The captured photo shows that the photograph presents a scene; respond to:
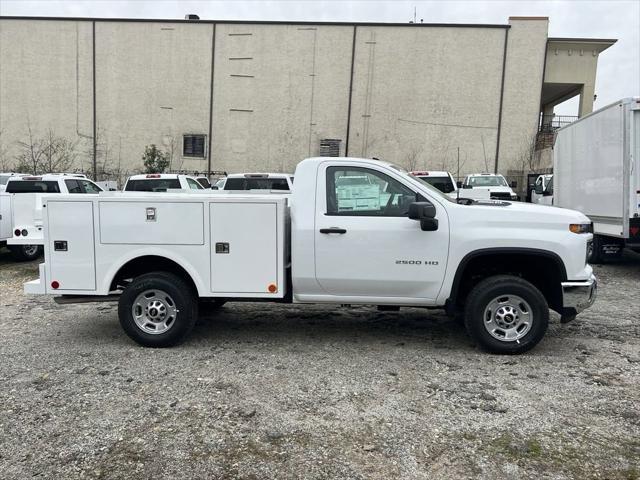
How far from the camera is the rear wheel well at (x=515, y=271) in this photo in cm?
518

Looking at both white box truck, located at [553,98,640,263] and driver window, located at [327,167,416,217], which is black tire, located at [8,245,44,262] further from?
white box truck, located at [553,98,640,263]

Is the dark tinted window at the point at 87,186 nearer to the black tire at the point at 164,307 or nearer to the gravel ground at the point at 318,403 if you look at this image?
the gravel ground at the point at 318,403

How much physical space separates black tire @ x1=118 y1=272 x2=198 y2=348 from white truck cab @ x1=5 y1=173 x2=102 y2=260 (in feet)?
14.6

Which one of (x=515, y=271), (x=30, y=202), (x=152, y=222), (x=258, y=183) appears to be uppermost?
(x=258, y=183)

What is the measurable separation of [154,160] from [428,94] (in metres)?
15.9

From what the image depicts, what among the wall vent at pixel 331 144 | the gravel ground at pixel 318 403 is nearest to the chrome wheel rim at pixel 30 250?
the gravel ground at pixel 318 403

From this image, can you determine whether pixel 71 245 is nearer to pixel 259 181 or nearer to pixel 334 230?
pixel 334 230

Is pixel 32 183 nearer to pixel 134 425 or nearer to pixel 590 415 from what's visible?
pixel 134 425

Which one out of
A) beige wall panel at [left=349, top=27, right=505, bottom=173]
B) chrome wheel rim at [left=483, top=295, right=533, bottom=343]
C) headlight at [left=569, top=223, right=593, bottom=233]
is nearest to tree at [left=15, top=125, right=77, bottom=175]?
beige wall panel at [left=349, top=27, right=505, bottom=173]

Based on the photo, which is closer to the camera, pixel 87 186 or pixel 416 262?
pixel 416 262

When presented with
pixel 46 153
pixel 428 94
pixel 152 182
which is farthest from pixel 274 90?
pixel 152 182

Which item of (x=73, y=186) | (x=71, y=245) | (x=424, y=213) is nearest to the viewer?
(x=424, y=213)

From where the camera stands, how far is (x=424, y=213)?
198 inches

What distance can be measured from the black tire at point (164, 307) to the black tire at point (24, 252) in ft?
24.8
